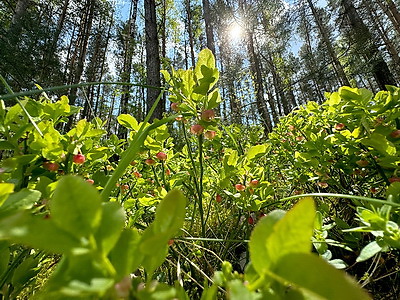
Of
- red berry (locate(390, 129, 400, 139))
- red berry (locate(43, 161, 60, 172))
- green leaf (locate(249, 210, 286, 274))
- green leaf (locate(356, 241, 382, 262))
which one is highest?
red berry (locate(390, 129, 400, 139))

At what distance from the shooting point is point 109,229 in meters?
0.16

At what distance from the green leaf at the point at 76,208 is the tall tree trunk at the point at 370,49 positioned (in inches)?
202

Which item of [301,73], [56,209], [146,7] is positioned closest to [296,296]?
[56,209]

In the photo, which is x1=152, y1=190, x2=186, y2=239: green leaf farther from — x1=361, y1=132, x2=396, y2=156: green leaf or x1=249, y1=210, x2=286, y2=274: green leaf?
x1=361, y1=132, x2=396, y2=156: green leaf

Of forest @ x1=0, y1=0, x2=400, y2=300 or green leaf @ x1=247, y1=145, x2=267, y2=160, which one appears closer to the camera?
forest @ x1=0, y1=0, x2=400, y2=300

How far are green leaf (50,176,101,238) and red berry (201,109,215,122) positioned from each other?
1.12 feet

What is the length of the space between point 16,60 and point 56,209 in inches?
240

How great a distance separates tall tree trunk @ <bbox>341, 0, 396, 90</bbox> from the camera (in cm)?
441

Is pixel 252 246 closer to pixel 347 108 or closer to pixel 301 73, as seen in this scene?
pixel 347 108

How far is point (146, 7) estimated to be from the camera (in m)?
3.55

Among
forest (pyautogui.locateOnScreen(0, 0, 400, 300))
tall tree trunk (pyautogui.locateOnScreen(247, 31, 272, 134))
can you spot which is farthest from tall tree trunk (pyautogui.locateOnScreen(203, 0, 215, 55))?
forest (pyautogui.locateOnScreen(0, 0, 400, 300))

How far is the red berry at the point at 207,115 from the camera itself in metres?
0.47

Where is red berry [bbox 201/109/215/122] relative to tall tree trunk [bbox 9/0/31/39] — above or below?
below

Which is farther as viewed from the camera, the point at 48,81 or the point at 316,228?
the point at 48,81
